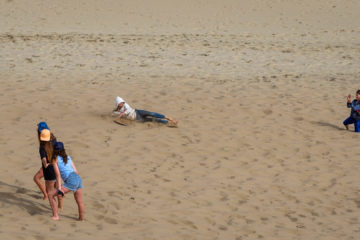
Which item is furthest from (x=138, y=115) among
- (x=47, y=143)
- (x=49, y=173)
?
(x=47, y=143)

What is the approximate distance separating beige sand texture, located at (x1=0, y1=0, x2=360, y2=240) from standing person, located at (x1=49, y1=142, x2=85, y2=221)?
0.22 meters

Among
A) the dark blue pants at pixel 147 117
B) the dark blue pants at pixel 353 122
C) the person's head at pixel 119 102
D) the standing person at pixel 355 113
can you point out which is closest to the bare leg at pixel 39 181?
the person's head at pixel 119 102

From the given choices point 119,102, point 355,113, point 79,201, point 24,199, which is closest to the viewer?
point 79,201

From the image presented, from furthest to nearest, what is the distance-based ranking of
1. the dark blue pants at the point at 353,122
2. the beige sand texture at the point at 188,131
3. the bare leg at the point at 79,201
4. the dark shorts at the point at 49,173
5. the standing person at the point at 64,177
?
1. the dark blue pants at the point at 353,122
2. the beige sand texture at the point at 188,131
3. the dark shorts at the point at 49,173
4. the bare leg at the point at 79,201
5. the standing person at the point at 64,177

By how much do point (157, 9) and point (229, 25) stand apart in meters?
4.69

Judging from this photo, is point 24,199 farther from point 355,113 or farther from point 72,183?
point 355,113

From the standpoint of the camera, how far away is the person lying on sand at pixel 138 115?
11.9 metres

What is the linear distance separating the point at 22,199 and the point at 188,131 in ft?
14.0

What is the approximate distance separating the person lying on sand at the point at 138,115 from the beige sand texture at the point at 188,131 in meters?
0.23

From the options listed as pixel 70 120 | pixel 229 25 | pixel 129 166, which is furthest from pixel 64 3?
pixel 129 166

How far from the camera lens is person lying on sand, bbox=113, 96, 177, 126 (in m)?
11.9

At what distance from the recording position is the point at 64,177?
25.2 ft

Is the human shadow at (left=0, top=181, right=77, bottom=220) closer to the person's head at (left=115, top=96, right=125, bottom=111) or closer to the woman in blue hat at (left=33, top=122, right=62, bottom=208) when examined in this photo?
the woman in blue hat at (left=33, top=122, right=62, bottom=208)

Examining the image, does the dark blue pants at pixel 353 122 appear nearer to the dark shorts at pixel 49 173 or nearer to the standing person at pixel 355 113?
the standing person at pixel 355 113
